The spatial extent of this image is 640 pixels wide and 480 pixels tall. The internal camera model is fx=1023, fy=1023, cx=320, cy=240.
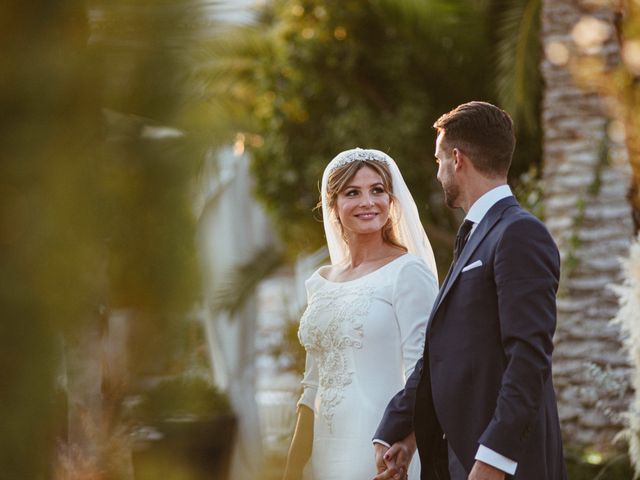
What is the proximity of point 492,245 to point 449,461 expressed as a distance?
0.62m

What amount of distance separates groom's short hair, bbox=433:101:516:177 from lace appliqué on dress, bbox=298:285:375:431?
112 centimetres

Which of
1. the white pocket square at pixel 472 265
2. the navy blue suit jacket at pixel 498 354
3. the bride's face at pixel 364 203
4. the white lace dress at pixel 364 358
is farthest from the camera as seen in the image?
the bride's face at pixel 364 203

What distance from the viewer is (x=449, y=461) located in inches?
112

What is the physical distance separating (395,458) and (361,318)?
2.63ft

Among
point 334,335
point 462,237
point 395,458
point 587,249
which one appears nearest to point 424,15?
point 587,249

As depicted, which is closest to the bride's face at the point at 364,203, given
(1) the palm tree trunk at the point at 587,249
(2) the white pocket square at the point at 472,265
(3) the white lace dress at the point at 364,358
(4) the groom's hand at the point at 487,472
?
(3) the white lace dress at the point at 364,358

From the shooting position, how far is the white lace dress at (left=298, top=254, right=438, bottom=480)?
3766 millimetres

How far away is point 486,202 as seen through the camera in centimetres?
288

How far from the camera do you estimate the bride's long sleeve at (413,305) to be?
3648 mm

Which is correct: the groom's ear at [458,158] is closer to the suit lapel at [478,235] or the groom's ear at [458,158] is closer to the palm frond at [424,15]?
the suit lapel at [478,235]

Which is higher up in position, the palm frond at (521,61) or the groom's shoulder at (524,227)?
the palm frond at (521,61)

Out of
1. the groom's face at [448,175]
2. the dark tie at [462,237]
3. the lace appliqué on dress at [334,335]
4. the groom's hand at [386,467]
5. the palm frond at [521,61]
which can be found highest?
the palm frond at [521,61]

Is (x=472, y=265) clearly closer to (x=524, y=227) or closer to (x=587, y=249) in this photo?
(x=524, y=227)

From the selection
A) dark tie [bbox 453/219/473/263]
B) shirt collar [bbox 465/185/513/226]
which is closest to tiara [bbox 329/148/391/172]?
dark tie [bbox 453/219/473/263]
